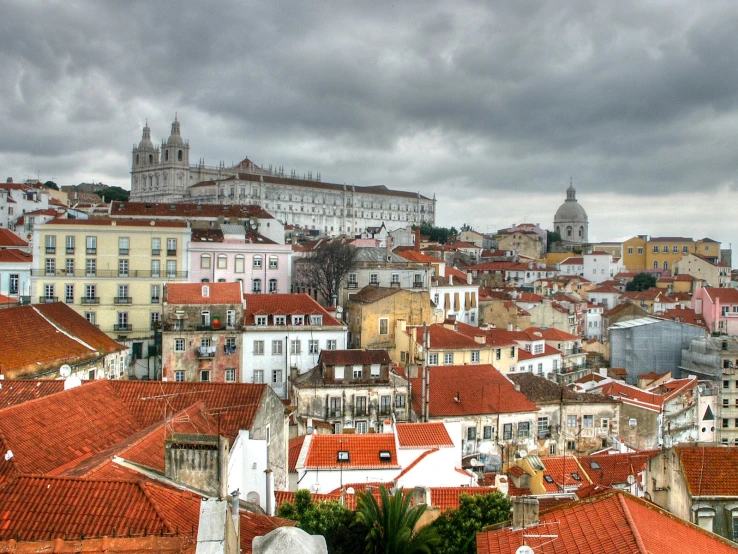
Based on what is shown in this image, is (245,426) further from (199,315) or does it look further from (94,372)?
(199,315)

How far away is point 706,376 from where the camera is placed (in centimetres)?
5525

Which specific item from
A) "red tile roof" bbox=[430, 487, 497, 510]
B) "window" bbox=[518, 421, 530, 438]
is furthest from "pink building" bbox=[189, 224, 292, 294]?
"red tile roof" bbox=[430, 487, 497, 510]

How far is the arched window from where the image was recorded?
5208cm

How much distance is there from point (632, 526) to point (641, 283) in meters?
104

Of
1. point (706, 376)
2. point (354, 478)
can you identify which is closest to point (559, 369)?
point (706, 376)

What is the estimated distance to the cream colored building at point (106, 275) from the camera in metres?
44.6

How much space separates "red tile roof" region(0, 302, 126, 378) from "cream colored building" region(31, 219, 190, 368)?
794 centimetres

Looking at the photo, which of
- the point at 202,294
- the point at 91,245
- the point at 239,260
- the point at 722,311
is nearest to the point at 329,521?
the point at 202,294

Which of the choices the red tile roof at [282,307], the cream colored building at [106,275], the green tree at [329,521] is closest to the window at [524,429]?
the red tile roof at [282,307]

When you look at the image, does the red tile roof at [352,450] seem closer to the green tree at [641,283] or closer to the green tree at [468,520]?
the green tree at [468,520]

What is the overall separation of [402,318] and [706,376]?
27.4 metres

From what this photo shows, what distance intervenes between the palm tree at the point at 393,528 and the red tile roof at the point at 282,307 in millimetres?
25851

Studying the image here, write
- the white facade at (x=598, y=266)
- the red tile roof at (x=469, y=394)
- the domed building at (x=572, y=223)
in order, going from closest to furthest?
the red tile roof at (x=469, y=394), the white facade at (x=598, y=266), the domed building at (x=572, y=223)

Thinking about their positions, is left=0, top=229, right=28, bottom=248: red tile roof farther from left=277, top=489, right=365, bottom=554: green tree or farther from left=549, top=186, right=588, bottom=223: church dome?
left=549, top=186, right=588, bottom=223: church dome
